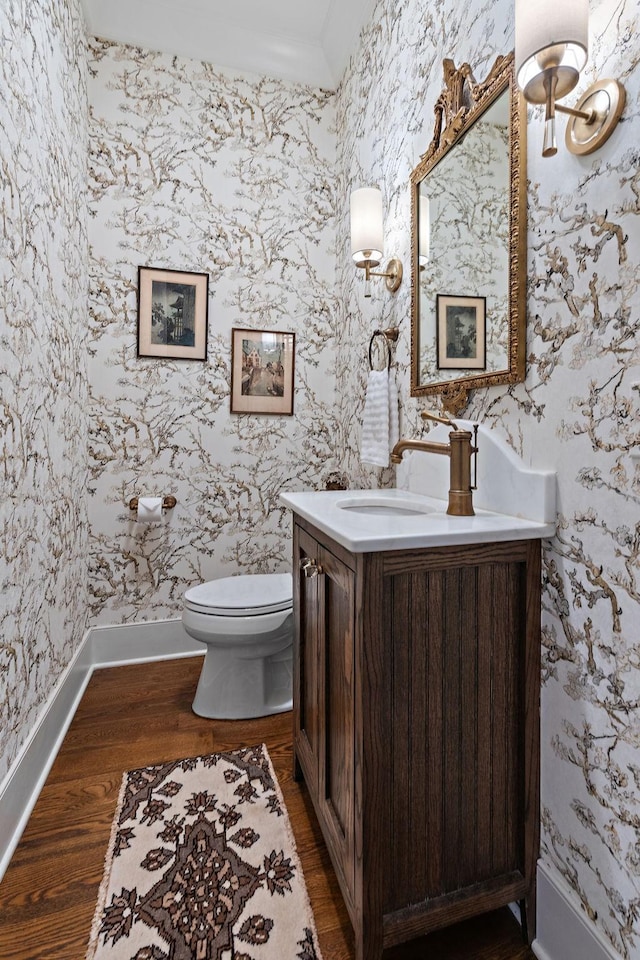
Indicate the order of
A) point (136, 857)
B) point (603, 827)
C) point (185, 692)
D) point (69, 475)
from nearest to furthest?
point (603, 827) < point (136, 857) < point (69, 475) < point (185, 692)

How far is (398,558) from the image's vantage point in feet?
2.90

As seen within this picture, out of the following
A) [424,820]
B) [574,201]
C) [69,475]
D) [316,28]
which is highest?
[316,28]

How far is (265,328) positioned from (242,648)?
1553 mm

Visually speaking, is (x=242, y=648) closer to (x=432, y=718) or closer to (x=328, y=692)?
(x=328, y=692)

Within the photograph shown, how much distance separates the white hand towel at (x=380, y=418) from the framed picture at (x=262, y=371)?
0.69 m

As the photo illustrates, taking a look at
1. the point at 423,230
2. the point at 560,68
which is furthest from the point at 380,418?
the point at 560,68

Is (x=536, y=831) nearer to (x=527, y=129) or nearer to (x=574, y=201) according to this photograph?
(x=574, y=201)

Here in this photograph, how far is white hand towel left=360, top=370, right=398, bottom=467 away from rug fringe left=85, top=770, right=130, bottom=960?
135cm

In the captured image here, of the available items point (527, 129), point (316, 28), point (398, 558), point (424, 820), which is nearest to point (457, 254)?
point (527, 129)

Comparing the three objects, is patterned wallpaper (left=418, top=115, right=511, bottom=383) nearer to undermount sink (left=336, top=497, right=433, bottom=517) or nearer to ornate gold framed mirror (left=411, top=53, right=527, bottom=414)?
ornate gold framed mirror (left=411, top=53, right=527, bottom=414)

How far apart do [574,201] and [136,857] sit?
179 cm

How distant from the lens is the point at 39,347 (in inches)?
58.0

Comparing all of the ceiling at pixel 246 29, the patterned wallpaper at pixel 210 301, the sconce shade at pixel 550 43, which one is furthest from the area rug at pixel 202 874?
the ceiling at pixel 246 29

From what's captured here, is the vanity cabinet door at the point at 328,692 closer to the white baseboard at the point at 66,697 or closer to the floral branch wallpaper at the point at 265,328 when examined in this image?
the floral branch wallpaper at the point at 265,328
